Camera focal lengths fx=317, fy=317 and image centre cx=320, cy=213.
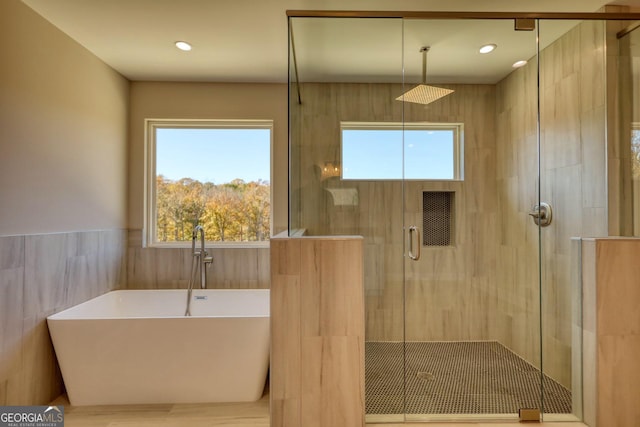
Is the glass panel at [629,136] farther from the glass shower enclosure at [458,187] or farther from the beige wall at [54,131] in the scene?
the beige wall at [54,131]

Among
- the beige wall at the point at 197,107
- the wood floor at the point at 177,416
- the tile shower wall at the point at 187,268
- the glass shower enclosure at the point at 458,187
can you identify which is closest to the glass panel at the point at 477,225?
the glass shower enclosure at the point at 458,187

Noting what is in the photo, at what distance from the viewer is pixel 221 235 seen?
2.96 metres

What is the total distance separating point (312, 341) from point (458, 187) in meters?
1.71

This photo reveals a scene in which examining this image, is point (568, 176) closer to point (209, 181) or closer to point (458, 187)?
point (458, 187)

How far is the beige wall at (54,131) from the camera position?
178cm

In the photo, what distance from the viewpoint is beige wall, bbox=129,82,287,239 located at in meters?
2.89

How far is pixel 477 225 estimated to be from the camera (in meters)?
2.53

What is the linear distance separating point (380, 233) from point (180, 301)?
179cm

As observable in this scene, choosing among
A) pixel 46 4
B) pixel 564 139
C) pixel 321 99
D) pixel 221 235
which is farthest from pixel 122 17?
pixel 564 139

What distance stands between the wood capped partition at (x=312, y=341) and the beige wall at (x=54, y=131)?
1578 millimetres

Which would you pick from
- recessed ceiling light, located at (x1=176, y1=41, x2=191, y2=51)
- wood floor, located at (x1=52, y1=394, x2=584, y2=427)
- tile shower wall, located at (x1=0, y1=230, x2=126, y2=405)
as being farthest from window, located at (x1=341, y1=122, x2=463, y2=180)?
tile shower wall, located at (x1=0, y1=230, x2=126, y2=405)

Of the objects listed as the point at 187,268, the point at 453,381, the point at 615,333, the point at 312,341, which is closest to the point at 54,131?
the point at 187,268

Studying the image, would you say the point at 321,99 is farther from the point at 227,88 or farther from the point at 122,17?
the point at 122,17

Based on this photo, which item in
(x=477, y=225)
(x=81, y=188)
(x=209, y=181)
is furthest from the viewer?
(x=209, y=181)
